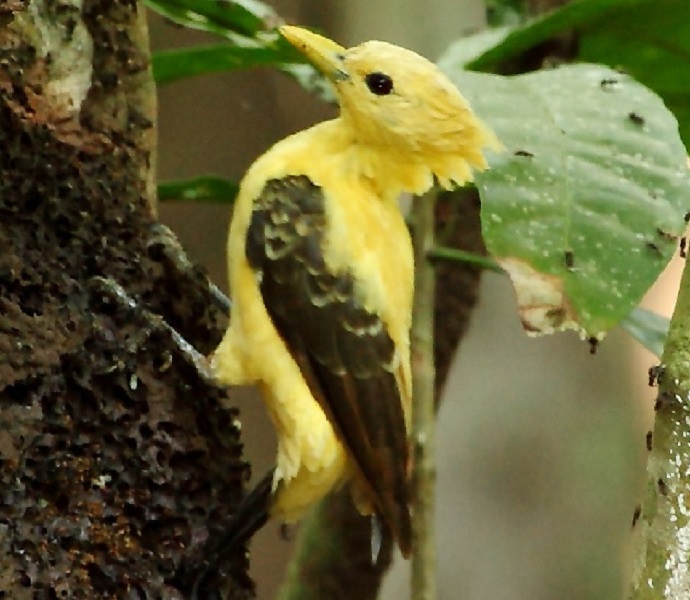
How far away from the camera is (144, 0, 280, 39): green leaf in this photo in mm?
1115

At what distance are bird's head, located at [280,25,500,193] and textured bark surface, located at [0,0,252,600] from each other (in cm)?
20

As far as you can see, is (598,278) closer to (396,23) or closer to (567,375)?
(396,23)

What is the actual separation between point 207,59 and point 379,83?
0.27 metres

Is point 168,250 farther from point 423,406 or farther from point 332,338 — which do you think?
point 423,406

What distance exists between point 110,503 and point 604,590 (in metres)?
1.96

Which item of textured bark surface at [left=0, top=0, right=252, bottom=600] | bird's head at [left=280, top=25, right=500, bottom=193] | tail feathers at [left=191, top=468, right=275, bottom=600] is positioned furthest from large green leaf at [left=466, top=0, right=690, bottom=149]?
tail feathers at [left=191, top=468, right=275, bottom=600]

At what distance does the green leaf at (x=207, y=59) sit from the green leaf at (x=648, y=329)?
1.73ft

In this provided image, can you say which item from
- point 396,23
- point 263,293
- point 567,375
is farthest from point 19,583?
point 567,375

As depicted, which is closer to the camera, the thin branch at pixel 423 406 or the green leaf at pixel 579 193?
the green leaf at pixel 579 193

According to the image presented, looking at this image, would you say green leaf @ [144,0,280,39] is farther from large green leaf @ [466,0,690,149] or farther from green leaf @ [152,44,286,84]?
large green leaf @ [466,0,690,149]

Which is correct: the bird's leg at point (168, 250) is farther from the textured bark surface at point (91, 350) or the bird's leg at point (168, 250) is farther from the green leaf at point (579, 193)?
the green leaf at point (579, 193)

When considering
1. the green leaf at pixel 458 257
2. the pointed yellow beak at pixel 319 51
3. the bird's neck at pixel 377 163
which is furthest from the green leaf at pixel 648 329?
the pointed yellow beak at pixel 319 51

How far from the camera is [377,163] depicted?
1078mm

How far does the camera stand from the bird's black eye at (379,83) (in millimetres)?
1033
